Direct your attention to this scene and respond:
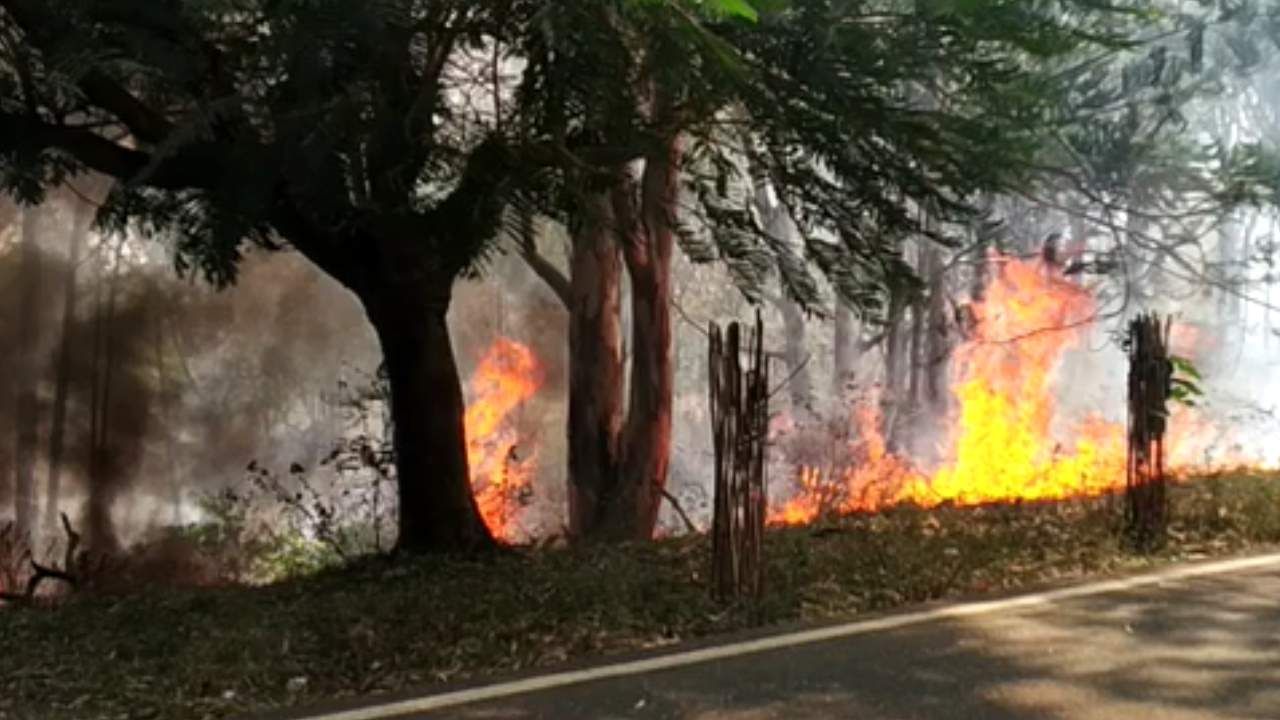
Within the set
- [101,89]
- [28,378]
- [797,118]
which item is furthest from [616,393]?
[797,118]

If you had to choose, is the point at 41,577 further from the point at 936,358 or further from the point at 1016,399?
the point at 1016,399

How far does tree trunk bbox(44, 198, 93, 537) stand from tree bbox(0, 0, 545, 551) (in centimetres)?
486

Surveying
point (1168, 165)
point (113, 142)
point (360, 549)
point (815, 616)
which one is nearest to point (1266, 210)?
point (1168, 165)

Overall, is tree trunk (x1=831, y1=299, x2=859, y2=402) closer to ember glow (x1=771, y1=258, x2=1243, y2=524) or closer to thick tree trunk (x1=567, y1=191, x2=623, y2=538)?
ember glow (x1=771, y1=258, x2=1243, y2=524)

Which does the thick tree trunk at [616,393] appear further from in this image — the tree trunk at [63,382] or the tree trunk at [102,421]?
the tree trunk at [63,382]

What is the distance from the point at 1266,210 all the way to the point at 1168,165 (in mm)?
1868

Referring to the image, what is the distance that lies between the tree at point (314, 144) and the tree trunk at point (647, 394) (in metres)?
4.03

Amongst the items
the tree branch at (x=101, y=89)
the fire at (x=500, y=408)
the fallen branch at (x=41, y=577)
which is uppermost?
the tree branch at (x=101, y=89)

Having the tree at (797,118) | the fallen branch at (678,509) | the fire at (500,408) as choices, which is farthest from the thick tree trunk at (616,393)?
the tree at (797,118)

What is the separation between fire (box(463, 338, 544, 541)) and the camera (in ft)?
48.0

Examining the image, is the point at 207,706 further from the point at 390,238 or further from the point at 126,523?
the point at 126,523

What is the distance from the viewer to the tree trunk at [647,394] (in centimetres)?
1206

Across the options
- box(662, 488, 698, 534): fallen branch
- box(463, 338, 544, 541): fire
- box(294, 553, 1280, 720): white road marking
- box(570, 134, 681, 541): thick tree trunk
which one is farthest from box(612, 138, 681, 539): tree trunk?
box(294, 553, 1280, 720): white road marking

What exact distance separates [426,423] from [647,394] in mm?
4872
